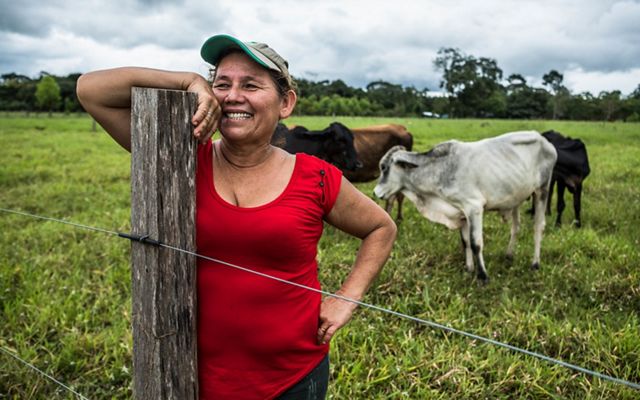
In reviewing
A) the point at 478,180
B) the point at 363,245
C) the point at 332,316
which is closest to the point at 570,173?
the point at 478,180

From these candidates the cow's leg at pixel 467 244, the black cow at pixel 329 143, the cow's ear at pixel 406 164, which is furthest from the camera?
the black cow at pixel 329 143

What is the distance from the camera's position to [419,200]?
579cm

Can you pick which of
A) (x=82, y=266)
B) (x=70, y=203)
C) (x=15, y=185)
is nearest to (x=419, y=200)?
(x=82, y=266)

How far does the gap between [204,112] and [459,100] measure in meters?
62.5

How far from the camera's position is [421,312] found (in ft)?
13.3

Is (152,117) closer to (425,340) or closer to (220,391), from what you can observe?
(220,391)

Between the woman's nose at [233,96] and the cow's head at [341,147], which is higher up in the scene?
the woman's nose at [233,96]

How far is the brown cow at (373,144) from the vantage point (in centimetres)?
906

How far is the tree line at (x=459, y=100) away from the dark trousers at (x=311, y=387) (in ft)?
157

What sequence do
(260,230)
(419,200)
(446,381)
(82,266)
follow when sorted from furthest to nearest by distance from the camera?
(419,200), (82,266), (446,381), (260,230)

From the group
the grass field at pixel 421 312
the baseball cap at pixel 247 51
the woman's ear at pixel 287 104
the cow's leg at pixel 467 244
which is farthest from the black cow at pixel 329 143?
the baseball cap at pixel 247 51

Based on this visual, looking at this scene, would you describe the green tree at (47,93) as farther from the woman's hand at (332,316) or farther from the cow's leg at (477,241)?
the woman's hand at (332,316)

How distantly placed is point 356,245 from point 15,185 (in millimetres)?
7427

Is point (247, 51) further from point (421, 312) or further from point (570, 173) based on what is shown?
point (570, 173)
